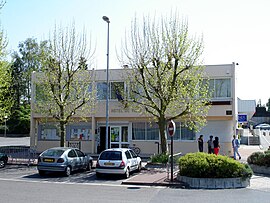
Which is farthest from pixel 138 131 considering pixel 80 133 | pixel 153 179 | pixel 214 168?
pixel 214 168

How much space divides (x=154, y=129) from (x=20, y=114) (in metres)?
33.9

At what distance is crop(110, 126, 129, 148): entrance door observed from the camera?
28.4 metres

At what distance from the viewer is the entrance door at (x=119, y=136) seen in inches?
1117

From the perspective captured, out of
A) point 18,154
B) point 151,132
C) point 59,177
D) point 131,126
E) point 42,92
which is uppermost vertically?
point 42,92

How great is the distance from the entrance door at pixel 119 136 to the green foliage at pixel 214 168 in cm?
1364

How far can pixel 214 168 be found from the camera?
47.3ft

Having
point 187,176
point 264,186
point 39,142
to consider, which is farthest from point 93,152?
point 264,186

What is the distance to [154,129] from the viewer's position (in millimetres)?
27891

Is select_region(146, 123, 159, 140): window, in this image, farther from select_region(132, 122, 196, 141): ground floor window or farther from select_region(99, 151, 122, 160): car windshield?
select_region(99, 151, 122, 160): car windshield

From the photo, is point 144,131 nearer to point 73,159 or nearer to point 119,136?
point 119,136

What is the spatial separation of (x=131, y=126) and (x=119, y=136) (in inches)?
49.4

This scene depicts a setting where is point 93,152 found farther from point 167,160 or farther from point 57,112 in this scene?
point 167,160

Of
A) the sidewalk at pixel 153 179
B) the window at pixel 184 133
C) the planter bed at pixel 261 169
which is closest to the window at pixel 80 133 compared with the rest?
the window at pixel 184 133

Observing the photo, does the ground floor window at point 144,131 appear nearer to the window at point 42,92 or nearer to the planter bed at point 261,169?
the window at point 42,92
